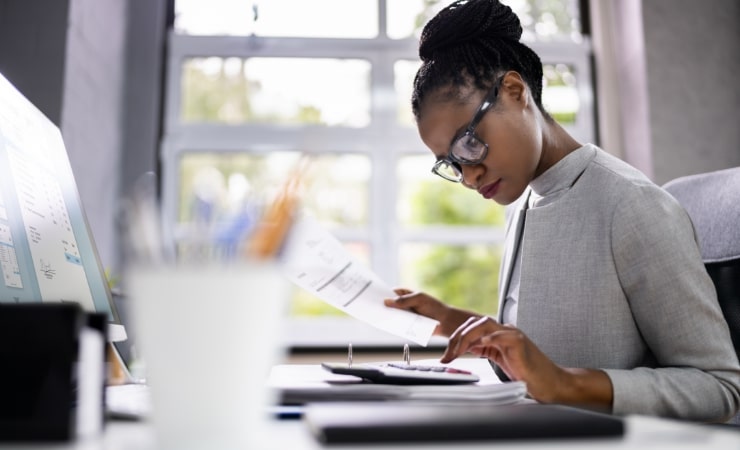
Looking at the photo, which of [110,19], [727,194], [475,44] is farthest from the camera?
[110,19]

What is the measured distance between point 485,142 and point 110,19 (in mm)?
2284

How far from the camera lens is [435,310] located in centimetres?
128

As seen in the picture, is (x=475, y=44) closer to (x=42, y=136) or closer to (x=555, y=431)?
(x=42, y=136)

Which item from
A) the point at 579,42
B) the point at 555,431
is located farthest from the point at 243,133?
the point at 555,431

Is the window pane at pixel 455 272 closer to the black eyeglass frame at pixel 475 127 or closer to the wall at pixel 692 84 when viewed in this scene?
the wall at pixel 692 84

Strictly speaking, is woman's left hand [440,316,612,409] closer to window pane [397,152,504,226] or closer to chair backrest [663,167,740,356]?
chair backrest [663,167,740,356]

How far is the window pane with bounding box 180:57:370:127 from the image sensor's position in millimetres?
3188

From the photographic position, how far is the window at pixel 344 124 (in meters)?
3.07

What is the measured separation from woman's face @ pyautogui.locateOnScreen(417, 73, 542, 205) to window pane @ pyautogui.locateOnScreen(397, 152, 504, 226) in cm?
187

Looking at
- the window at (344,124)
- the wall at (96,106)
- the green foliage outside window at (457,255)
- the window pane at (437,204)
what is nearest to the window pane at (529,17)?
the window at (344,124)

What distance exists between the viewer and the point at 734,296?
42.8 inches

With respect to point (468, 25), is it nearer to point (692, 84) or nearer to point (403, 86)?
point (403, 86)

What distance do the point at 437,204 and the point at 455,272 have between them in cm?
33

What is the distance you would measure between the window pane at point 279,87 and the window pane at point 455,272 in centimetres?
69
